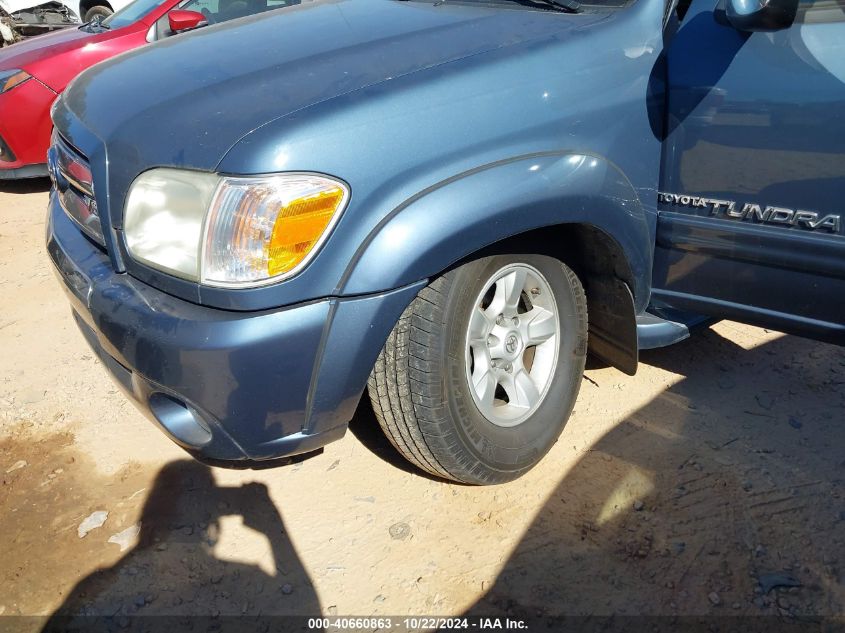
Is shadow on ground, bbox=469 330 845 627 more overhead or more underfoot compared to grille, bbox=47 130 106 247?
more underfoot

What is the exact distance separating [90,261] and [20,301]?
2.04 meters

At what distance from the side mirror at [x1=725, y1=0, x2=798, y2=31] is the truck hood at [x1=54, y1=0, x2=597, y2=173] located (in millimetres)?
411

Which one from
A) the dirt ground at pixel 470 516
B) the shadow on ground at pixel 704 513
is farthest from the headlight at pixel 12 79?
the shadow on ground at pixel 704 513

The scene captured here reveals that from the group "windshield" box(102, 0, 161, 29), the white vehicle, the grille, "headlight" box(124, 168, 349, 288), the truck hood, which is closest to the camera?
"headlight" box(124, 168, 349, 288)

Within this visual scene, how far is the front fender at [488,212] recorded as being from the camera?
6.00 ft

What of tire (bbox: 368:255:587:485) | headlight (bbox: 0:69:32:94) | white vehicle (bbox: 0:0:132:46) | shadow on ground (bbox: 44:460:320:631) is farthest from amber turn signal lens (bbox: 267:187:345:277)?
white vehicle (bbox: 0:0:132:46)

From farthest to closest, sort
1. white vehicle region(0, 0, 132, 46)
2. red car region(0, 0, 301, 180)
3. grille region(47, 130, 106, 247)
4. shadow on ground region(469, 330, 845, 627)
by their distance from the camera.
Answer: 1. white vehicle region(0, 0, 132, 46)
2. red car region(0, 0, 301, 180)
3. grille region(47, 130, 106, 247)
4. shadow on ground region(469, 330, 845, 627)

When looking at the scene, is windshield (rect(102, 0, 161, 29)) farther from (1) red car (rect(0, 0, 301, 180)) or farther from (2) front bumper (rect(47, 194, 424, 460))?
(2) front bumper (rect(47, 194, 424, 460))

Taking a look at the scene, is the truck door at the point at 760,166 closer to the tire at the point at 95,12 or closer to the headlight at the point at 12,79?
the headlight at the point at 12,79

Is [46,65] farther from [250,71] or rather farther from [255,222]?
[255,222]

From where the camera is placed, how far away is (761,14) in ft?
6.57

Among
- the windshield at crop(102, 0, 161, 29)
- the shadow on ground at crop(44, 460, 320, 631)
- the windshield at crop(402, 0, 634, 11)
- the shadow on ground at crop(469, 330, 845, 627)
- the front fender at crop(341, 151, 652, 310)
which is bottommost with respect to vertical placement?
the shadow on ground at crop(469, 330, 845, 627)

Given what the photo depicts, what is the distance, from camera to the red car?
5254mm

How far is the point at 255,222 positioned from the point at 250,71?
0.60 m
